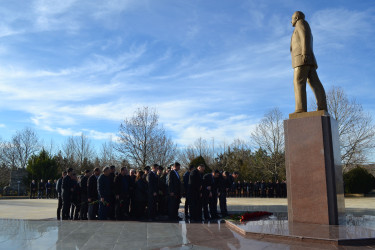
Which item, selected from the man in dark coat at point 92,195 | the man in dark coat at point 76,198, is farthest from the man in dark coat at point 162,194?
the man in dark coat at point 76,198

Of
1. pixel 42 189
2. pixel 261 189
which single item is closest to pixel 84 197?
pixel 261 189

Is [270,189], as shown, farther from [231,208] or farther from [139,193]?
[139,193]

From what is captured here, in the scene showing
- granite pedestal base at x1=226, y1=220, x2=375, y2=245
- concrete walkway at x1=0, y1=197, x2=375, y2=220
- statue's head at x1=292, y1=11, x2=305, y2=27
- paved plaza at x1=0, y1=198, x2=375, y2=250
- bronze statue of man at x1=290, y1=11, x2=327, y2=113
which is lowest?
concrete walkway at x1=0, y1=197, x2=375, y2=220

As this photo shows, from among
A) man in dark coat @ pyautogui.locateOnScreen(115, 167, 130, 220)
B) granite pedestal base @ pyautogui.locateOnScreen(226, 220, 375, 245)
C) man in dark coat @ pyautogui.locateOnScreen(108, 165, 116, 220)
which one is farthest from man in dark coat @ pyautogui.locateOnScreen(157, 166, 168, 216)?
granite pedestal base @ pyautogui.locateOnScreen(226, 220, 375, 245)

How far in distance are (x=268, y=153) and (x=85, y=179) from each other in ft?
90.2

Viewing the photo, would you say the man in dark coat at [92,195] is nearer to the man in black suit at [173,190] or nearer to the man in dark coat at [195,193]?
the man in black suit at [173,190]

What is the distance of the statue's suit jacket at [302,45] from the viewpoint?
28.9ft

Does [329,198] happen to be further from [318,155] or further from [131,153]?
[131,153]

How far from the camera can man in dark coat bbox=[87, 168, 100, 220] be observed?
10680 mm

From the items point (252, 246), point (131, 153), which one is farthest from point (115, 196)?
point (131, 153)

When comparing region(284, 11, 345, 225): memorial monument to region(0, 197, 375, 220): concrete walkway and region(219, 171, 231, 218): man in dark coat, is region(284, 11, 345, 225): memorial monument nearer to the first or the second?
region(219, 171, 231, 218): man in dark coat

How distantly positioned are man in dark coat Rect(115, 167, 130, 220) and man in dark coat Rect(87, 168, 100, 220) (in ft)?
2.79

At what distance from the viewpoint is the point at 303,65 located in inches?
349

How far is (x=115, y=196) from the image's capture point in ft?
34.6
